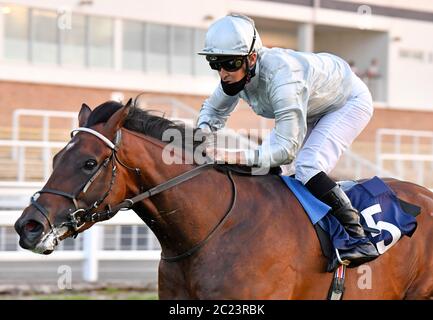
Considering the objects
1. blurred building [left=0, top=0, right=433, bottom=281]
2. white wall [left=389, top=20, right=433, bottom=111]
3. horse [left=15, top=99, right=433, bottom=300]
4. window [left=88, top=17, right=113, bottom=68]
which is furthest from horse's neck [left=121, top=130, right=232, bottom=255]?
white wall [left=389, top=20, right=433, bottom=111]

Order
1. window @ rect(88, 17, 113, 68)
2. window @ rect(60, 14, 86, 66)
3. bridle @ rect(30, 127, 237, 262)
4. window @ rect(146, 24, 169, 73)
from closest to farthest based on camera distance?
bridle @ rect(30, 127, 237, 262), window @ rect(60, 14, 86, 66), window @ rect(88, 17, 113, 68), window @ rect(146, 24, 169, 73)

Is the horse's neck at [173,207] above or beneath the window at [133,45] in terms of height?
beneath

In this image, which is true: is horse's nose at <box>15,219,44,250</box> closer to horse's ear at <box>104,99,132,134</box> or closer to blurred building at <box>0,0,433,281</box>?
horse's ear at <box>104,99,132,134</box>

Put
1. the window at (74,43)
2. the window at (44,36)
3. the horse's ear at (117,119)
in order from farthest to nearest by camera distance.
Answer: the window at (74,43) → the window at (44,36) → the horse's ear at (117,119)

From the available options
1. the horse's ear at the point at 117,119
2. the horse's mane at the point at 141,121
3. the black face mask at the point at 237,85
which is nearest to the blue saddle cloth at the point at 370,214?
the black face mask at the point at 237,85

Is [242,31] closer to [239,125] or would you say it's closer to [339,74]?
[339,74]

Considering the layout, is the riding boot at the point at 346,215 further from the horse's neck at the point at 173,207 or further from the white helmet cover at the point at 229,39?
the white helmet cover at the point at 229,39

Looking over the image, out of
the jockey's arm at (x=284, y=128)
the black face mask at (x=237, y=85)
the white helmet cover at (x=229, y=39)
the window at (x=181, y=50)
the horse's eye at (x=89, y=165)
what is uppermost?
the window at (x=181, y=50)

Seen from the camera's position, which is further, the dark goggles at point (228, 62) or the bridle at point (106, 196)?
the dark goggles at point (228, 62)

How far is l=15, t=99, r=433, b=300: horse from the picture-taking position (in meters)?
4.19

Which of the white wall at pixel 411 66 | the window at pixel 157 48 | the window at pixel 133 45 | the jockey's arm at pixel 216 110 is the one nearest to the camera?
the jockey's arm at pixel 216 110

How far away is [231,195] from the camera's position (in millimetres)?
4621

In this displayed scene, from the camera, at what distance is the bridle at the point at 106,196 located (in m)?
A: 4.16

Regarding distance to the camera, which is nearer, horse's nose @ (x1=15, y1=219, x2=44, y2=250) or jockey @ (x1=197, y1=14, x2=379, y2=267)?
horse's nose @ (x1=15, y1=219, x2=44, y2=250)
